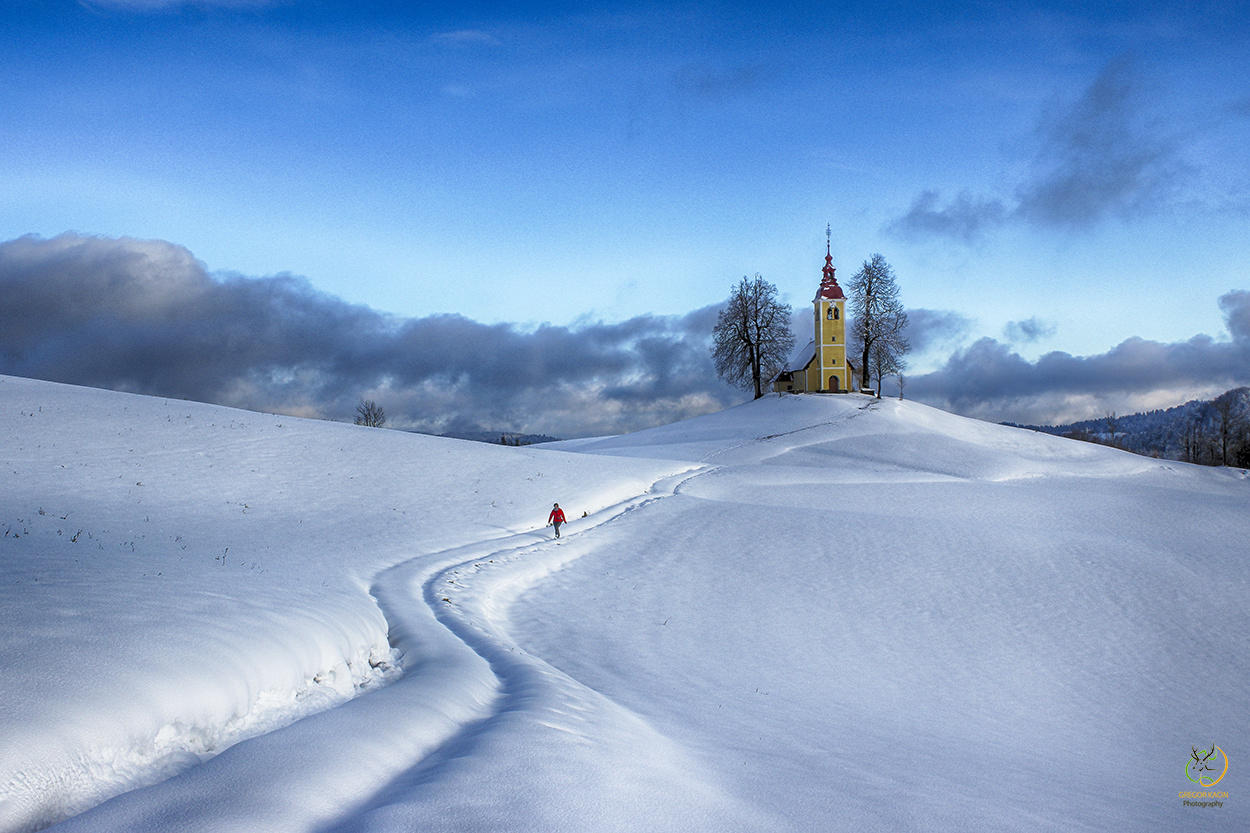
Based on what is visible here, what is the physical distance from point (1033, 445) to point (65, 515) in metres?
47.4

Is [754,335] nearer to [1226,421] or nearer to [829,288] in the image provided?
[829,288]

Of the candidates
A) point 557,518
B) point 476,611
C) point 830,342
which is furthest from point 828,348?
point 476,611

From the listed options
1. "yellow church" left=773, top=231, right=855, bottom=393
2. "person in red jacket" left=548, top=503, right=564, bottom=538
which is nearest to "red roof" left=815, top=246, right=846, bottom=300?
"yellow church" left=773, top=231, right=855, bottom=393

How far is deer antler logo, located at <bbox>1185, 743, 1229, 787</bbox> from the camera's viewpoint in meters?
9.73

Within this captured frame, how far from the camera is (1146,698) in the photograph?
42.0 ft

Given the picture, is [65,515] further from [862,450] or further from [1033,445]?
[1033,445]

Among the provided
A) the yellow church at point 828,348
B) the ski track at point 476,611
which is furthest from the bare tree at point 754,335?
the ski track at point 476,611

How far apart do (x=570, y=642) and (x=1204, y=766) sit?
963 cm

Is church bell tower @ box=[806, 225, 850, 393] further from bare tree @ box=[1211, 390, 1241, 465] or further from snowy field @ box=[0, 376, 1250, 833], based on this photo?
bare tree @ box=[1211, 390, 1241, 465]

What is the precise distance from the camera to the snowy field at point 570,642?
18.4 feet

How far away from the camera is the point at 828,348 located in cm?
5966

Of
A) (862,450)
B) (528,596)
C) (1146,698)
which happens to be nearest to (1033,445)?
(862,450)

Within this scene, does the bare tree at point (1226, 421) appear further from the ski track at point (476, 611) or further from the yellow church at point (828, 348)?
the ski track at point (476, 611)

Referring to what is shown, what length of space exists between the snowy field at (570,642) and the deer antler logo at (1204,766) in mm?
193
